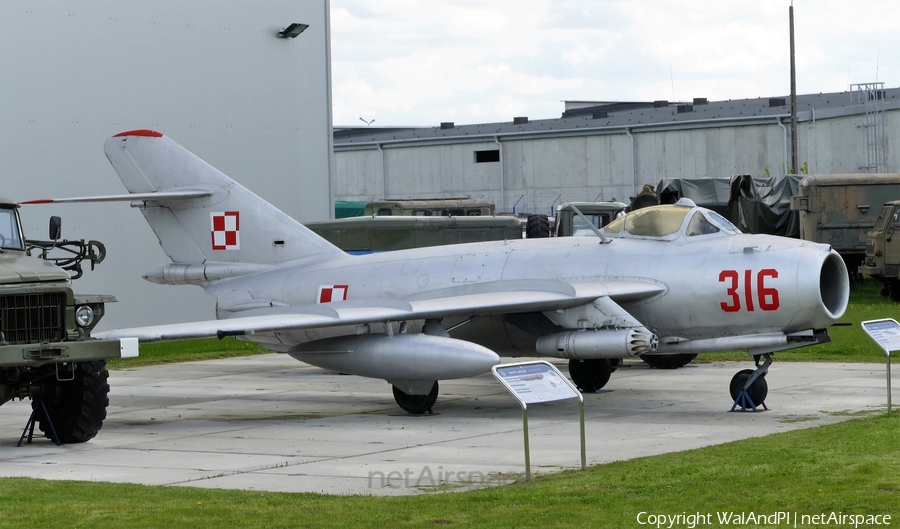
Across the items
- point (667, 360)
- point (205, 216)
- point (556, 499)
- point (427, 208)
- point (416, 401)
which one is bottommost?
point (667, 360)

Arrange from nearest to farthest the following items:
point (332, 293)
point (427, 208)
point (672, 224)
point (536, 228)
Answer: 1. point (672, 224)
2. point (332, 293)
3. point (536, 228)
4. point (427, 208)

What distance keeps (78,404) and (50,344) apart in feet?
4.55

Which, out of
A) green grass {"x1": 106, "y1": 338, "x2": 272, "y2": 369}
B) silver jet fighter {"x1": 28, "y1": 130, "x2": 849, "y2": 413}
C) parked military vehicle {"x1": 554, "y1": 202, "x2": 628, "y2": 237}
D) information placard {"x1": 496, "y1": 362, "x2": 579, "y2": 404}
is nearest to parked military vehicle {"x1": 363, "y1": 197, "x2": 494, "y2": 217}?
parked military vehicle {"x1": 554, "y1": 202, "x2": 628, "y2": 237}

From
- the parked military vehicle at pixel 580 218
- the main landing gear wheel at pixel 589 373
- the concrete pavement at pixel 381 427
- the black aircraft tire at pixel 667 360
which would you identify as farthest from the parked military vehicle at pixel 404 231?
the main landing gear wheel at pixel 589 373

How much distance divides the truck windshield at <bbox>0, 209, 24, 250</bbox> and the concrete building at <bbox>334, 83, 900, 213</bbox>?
38712 millimetres

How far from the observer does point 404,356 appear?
14.3m

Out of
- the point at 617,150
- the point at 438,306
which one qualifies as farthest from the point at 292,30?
the point at 617,150

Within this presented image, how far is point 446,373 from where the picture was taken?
14.1 meters

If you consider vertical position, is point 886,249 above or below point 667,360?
above

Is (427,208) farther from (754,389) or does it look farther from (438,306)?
(754,389)

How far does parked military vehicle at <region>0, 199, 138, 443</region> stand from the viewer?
443 inches

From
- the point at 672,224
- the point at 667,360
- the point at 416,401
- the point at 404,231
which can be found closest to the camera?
the point at 416,401

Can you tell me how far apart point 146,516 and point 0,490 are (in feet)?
6.16

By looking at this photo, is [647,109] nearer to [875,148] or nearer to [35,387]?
[875,148]
